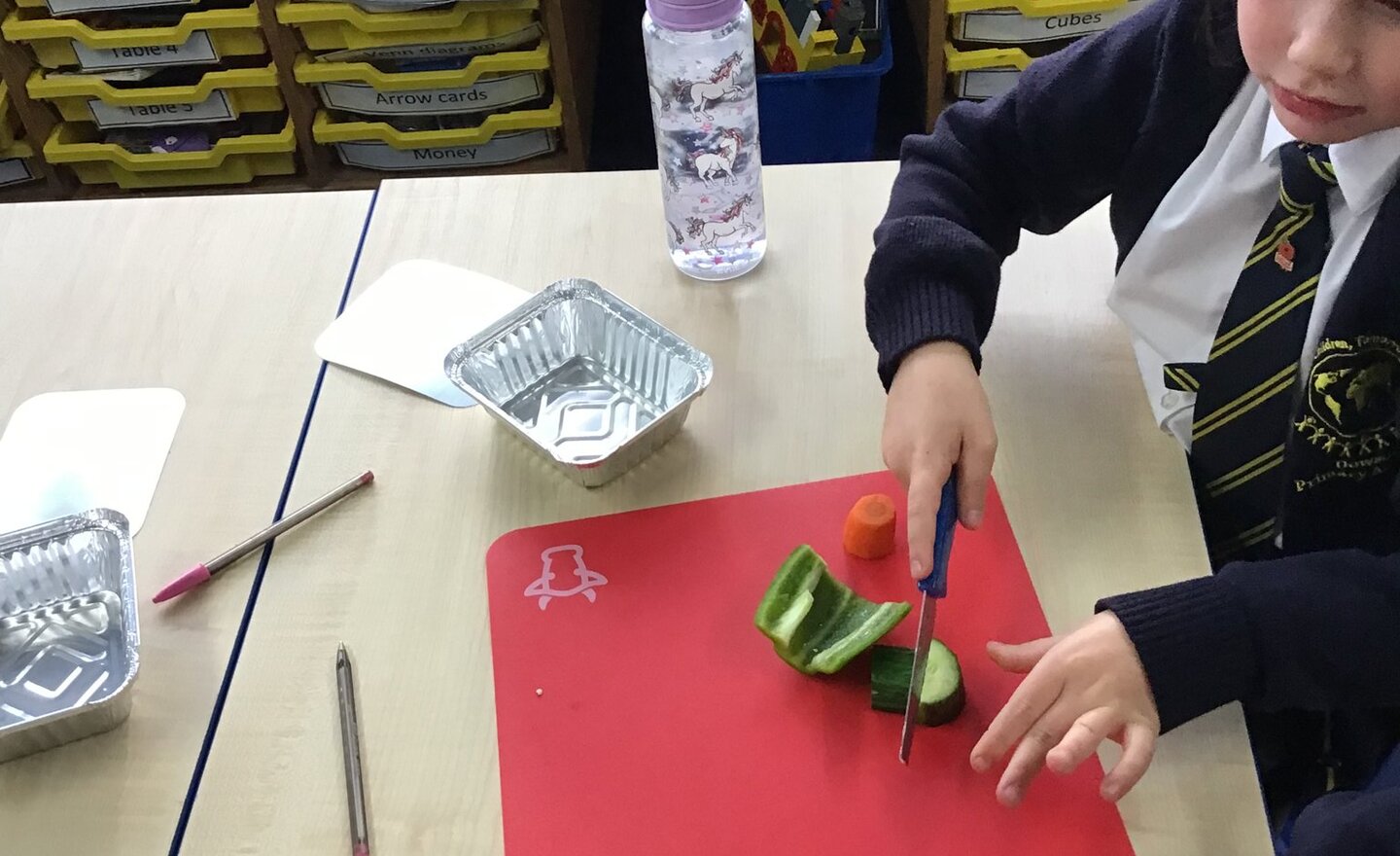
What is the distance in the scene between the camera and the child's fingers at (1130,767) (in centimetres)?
50

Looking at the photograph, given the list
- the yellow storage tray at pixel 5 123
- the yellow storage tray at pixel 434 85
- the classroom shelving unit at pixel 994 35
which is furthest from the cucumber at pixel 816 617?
the yellow storage tray at pixel 5 123

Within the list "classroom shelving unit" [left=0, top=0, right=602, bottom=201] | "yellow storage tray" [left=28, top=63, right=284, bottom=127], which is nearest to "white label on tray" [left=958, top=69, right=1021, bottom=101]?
"classroom shelving unit" [left=0, top=0, right=602, bottom=201]

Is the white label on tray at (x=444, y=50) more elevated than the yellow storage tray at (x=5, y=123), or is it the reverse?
the white label on tray at (x=444, y=50)

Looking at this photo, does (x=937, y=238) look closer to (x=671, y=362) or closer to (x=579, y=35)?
(x=671, y=362)

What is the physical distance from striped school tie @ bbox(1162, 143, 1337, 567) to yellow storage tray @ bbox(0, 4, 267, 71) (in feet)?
4.27

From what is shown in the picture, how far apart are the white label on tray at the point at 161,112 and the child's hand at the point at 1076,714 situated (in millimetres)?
1435

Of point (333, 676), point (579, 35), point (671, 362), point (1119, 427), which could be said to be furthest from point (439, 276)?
point (579, 35)

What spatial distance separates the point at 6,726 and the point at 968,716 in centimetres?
46

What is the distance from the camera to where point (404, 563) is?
639mm

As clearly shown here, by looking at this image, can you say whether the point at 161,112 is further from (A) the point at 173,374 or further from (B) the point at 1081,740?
(B) the point at 1081,740

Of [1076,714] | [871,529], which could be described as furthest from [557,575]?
[1076,714]

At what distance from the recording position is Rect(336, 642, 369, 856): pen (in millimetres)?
532

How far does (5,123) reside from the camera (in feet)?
5.33

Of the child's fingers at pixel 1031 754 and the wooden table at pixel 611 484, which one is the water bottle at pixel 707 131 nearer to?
the wooden table at pixel 611 484
